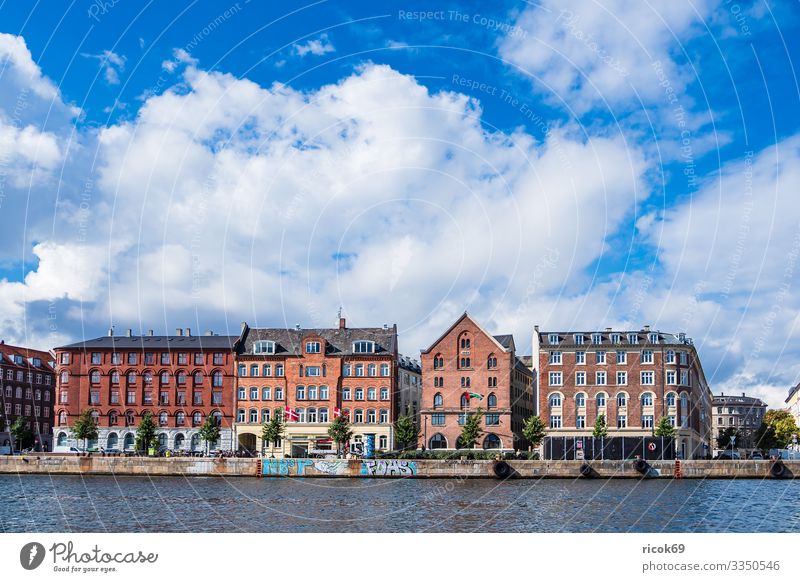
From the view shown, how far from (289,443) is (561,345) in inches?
1769

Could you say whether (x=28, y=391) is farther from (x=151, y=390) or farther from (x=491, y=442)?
(x=491, y=442)

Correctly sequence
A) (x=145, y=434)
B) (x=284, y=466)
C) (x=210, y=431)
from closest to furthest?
(x=284, y=466) → (x=145, y=434) → (x=210, y=431)

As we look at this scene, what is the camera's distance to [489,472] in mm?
110062

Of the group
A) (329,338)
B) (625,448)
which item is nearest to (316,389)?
(329,338)

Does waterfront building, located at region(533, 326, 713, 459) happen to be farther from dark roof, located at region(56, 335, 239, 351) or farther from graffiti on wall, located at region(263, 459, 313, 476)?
dark roof, located at region(56, 335, 239, 351)

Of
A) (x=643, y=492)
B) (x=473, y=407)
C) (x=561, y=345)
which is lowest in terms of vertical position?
(x=643, y=492)

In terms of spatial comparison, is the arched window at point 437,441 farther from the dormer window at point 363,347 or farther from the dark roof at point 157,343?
the dark roof at point 157,343

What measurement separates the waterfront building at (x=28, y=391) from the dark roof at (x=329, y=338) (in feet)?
152

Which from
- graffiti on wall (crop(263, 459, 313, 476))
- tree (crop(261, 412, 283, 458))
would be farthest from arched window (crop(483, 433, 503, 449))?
graffiti on wall (crop(263, 459, 313, 476))

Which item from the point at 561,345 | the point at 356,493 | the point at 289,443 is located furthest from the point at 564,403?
the point at 356,493

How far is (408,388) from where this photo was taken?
150750 millimetres

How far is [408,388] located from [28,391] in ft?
254

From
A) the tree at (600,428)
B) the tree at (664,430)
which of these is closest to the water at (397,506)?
the tree at (664,430)
